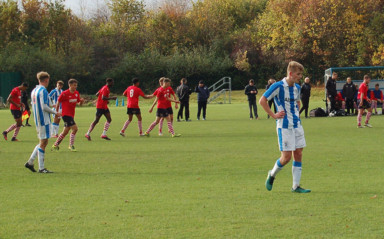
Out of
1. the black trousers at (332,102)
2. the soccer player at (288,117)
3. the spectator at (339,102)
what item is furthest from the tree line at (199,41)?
the soccer player at (288,117)

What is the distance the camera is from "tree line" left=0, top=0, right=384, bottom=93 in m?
57.8

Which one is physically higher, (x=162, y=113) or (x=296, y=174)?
(x=162, y=113)

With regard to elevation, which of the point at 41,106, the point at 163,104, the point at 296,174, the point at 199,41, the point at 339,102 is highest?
the point at 199,41

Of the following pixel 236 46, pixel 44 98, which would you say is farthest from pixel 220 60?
pixel 44 98

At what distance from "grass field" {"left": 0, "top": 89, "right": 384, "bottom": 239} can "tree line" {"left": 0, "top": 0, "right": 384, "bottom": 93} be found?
4468 cm

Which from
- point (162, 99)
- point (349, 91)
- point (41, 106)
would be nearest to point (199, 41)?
point (349, 91)

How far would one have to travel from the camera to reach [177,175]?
10039 millimetres

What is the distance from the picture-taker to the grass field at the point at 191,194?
606 centimetres

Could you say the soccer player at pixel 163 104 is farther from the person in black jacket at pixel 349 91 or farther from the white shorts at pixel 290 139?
the person in black jacket at pixel 349 91

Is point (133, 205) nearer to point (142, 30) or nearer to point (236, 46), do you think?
point (236, 46)

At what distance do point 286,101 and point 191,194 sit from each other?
5.94 ft

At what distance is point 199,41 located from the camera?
224ft

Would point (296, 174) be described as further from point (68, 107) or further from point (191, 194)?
point (68, 107)

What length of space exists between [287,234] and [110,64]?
2383 inches
